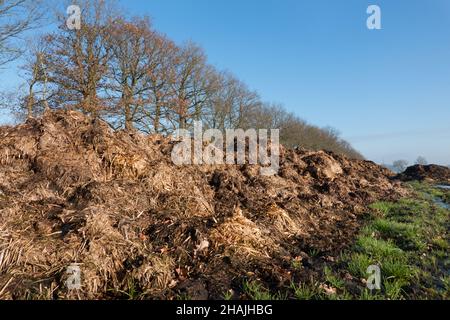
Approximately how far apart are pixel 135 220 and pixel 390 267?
319 centimetres

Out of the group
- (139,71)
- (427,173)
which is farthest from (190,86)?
(427,173)

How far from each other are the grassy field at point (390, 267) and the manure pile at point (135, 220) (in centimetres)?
25

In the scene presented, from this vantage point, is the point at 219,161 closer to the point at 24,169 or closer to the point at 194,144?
the point at 194,144

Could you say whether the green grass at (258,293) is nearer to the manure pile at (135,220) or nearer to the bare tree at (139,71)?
the manure pile at (135,220)

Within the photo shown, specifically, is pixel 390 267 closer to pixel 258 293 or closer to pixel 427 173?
pixel 258 293

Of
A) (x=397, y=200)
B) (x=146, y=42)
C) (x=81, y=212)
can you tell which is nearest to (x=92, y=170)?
(x=81, y=212)

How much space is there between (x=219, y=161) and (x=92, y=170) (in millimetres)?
3407

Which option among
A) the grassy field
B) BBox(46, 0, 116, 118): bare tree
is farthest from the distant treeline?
the grassy field

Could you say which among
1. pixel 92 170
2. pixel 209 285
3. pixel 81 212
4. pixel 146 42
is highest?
pixel 146 42

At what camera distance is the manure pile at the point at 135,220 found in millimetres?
3088

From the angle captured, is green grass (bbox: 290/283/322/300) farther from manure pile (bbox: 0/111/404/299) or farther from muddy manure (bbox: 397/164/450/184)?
muddy manure (bbox: 397/164/450/184)

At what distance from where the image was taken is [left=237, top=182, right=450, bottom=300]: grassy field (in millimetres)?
2992

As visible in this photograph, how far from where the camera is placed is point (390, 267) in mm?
3428

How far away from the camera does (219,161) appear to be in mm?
7836
